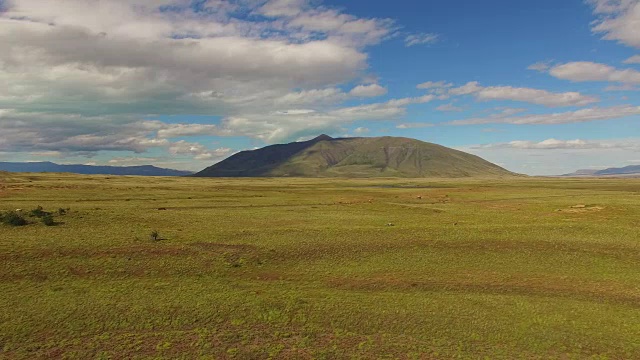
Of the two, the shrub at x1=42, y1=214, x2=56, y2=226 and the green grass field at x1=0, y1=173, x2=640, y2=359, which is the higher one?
the shrub at x1=42, y1=214, x2=56, y2=226

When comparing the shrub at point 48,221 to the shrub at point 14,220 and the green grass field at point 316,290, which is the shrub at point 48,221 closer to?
the green grass field at point 316,290

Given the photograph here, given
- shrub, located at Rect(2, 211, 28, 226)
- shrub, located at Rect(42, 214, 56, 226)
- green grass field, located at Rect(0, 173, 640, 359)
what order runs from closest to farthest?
green grass field, located at Rect(0, 173, 640, 359), shrub, located at Rect(2, 211, 28, 226), shrub, located at Rect(42, 214, 56, 226)

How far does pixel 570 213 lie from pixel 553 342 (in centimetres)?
5561

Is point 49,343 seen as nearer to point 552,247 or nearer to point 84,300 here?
point 84,300

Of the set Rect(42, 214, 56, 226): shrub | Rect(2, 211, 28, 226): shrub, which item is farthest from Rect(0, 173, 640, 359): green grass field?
Rect(2, 211, 28, 226): shrub

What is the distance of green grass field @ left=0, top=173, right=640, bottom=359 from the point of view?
2252 cm

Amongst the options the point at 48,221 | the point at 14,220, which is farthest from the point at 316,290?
the point at 14,220

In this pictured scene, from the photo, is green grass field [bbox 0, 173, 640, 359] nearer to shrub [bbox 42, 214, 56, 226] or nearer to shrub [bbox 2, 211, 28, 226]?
shrub [bbox 42, 214, 56, 226]

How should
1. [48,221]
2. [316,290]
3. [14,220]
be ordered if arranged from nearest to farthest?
[316,290] < [14,220] < [48,221]

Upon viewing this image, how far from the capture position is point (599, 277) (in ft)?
116

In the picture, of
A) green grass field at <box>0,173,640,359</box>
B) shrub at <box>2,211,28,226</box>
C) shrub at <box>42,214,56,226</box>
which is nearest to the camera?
green grass field at <box>0,173,640,359</box>

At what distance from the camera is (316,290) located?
31.1m

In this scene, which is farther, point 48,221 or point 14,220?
point 48,221

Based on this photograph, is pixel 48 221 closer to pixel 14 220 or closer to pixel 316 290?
pixel 14 220
